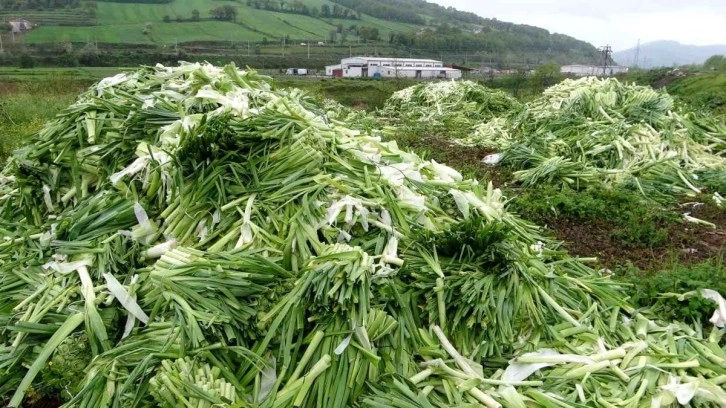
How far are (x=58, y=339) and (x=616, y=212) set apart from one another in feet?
20.4

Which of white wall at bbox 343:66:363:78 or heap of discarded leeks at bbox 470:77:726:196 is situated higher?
white wall at bbox 343:66:363:78

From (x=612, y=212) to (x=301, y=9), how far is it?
106 metres

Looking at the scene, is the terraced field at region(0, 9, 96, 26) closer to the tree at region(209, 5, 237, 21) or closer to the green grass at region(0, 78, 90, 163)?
the tree at region(209, 5, 237, 21)

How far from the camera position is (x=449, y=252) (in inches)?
140

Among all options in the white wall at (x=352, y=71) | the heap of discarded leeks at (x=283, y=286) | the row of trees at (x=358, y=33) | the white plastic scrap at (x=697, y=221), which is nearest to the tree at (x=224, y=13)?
the row of trees at (x=358, y=33)

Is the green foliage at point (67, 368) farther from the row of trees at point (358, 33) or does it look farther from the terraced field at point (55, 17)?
the row of trees at point (358, 33)

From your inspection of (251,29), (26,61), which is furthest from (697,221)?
(251,29)

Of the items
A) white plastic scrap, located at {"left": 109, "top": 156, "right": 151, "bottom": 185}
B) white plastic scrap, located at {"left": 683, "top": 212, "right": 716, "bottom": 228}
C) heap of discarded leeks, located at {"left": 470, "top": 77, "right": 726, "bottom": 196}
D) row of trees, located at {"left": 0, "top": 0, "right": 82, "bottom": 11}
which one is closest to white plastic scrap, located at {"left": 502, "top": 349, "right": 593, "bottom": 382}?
white plastic scrap, located at {"left": 109, "top": 156, "right": 151, "bottom": 185}

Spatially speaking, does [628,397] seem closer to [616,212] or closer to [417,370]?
[417,370]

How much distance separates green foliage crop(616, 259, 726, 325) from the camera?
382 centimetres

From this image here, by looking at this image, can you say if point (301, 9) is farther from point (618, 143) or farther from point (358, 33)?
point (618, 143)

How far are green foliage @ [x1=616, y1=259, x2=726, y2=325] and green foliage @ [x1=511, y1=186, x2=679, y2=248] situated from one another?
1.64 metres

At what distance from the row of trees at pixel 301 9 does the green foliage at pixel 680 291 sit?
9693 cm

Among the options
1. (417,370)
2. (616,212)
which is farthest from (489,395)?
(616,212)
